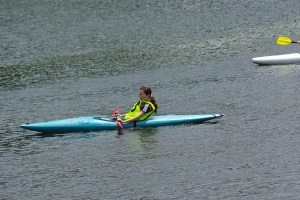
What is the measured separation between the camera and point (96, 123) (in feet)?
50.0

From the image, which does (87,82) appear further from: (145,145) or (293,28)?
(293,28)

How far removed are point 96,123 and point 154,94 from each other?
4.10 meters

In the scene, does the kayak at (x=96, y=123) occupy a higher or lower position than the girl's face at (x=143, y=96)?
lower

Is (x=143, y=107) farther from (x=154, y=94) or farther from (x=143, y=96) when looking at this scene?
(x=154, y=94)

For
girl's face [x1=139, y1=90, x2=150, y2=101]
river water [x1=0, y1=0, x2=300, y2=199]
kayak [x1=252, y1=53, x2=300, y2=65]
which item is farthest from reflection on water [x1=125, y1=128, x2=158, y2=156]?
kayak [x1=252, y1=53, x2=300, y2=65]

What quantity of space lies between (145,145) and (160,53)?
35.8 ft

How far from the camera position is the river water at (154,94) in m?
12.0

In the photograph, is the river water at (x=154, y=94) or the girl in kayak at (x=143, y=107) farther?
the girl in kayak at (x=143, y=107)

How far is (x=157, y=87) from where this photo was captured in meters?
19.9

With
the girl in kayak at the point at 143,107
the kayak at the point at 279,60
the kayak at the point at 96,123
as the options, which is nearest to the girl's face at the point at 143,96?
the girl in kayak at the point at 143,107

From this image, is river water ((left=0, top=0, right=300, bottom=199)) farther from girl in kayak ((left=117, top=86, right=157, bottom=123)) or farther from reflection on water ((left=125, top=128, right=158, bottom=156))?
girl in kayak ((left=117, top=86, right=157, bottom=123))

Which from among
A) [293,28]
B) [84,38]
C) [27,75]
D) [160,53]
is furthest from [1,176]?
[293,28]

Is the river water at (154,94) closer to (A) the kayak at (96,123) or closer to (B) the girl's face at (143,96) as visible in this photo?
(A) the kayak at (96,123)

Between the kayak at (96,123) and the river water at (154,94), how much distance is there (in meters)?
0.15
